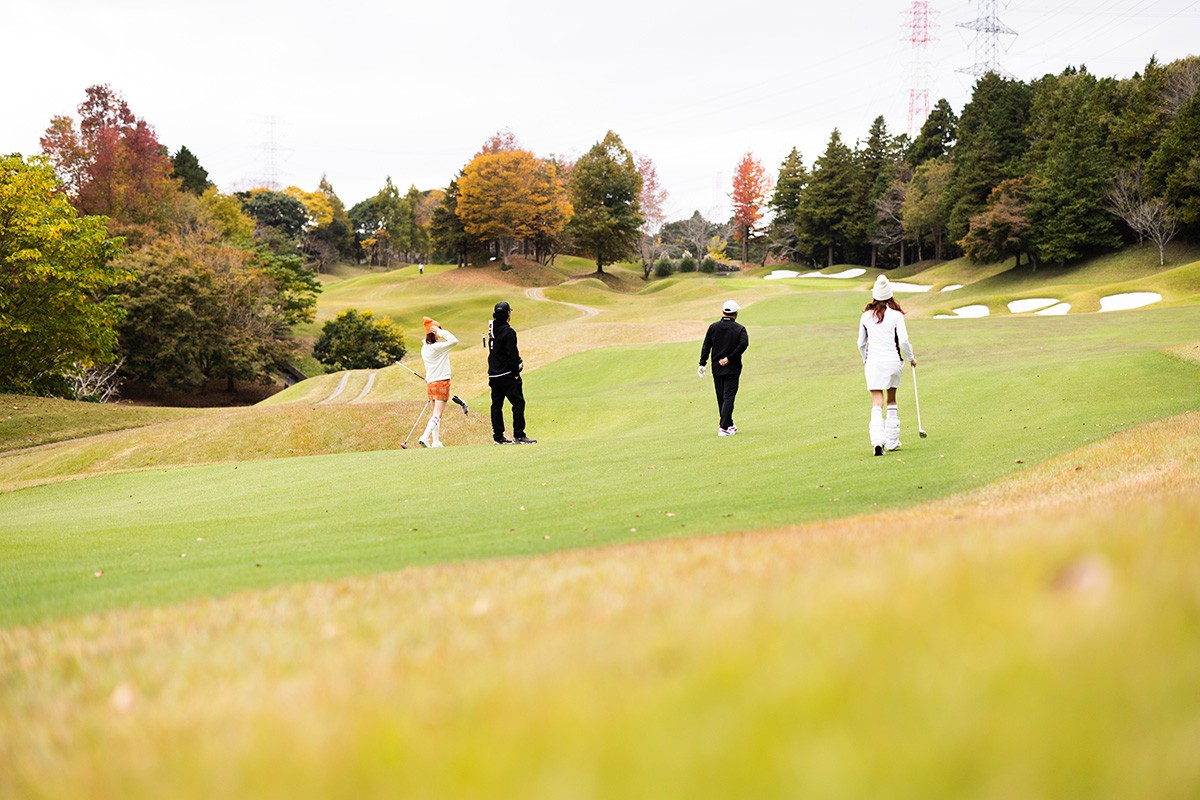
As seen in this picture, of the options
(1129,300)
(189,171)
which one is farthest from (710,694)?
(189,171)

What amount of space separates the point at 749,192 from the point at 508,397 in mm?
103254

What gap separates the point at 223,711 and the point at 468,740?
953 millimetres

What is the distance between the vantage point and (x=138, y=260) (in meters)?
56.1

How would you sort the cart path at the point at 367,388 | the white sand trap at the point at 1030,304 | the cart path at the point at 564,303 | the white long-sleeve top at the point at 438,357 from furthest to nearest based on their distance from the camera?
1. the cart path at the point at 564,303
2. the white sand trap at the point at 1030,304
3. the cart path at the point at 367,388
4. the white long-sleeve top at the point at 438,357

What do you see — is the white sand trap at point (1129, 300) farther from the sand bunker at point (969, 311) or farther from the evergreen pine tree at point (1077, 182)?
the evergreen pine tree at point (1077, 182)

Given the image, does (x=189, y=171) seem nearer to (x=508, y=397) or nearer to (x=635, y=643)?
(x=508, y=397)

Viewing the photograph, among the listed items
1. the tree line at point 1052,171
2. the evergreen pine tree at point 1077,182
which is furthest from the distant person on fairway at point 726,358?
the evergreen pine tree at point 1077,182

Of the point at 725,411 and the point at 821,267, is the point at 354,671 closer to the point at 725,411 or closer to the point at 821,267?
the point at 725,411

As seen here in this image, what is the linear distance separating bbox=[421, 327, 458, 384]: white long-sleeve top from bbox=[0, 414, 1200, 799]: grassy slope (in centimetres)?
1770

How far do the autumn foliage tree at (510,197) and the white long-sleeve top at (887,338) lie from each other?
3259 inches

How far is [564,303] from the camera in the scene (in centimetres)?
8544

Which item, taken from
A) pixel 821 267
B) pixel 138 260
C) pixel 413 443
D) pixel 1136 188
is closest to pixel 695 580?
pixel 413 443

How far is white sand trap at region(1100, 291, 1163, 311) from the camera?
4656cm

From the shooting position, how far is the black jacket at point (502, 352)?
796 inches
